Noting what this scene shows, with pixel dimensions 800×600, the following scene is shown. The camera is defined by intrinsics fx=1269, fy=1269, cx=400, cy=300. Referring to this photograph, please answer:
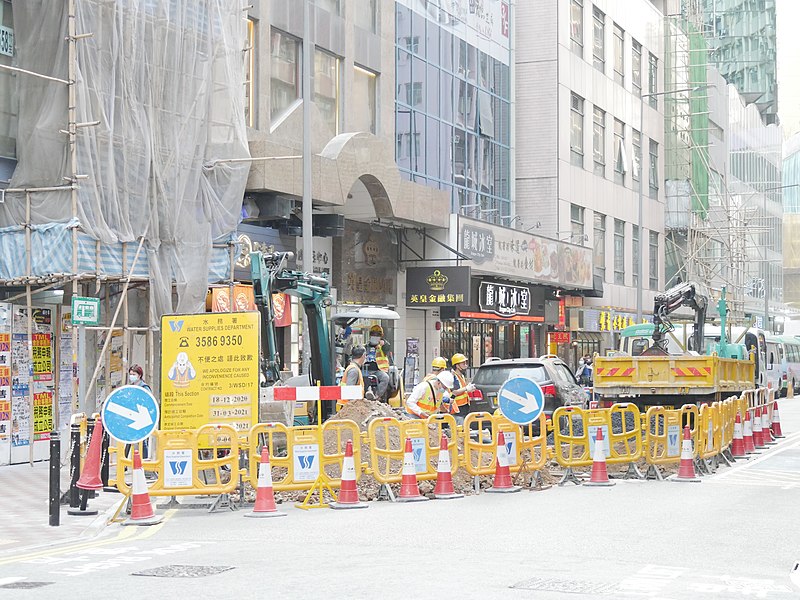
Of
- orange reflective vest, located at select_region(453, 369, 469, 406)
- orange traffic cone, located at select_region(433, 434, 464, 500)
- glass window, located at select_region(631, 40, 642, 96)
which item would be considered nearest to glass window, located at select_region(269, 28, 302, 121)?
orange reflective vest, located at select_region(453, 369, 469, 406)

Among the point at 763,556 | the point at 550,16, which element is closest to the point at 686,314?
the point at 550,16

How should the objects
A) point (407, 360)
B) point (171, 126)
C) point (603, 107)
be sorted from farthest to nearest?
point (603, 107), point (407, 360), point (171, 126)

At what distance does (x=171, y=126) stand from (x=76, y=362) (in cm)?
467

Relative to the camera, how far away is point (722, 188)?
6838 cm

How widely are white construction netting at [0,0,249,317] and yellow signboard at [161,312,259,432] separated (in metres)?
4.77

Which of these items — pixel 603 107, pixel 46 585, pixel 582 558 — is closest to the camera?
pixel 46 585

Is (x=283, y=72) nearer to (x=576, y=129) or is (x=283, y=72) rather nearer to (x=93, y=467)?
(x=93, y=467)

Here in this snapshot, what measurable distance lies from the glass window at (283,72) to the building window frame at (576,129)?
20093 millimetres

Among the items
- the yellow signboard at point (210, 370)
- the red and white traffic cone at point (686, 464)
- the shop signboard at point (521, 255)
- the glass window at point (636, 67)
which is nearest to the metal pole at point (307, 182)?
the yellow signboard at point (210, 370)

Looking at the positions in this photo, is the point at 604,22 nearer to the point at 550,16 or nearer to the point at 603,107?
the point at 603,107

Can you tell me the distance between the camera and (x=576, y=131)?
48.7m

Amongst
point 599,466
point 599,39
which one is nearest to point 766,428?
point 599,466

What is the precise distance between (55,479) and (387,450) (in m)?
4.02

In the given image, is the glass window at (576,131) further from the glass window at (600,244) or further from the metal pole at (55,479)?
the metal pole at (55,479)
